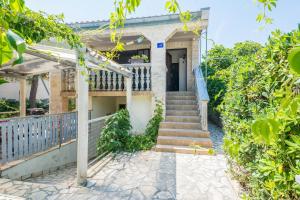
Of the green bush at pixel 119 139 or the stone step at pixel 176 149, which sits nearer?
the stone step at pixel 176 149

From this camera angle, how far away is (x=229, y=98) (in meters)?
3.86

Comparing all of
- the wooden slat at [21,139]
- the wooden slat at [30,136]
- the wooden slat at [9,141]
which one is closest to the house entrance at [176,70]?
the wooden slat at [30,136]

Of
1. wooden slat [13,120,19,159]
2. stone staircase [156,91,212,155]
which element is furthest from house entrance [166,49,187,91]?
wooden slat [13,120,19,159]

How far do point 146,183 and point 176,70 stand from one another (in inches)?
350

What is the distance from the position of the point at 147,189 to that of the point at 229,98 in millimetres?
2480

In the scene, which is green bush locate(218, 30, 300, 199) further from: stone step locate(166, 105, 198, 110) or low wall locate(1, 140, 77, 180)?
low wall locate(1, 140, 77, 180)

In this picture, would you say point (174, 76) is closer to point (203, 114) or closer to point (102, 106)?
point (102, 106)

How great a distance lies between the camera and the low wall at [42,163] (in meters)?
4.48

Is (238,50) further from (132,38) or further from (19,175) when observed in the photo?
(19,175)

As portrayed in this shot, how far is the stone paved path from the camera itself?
3.40 metres

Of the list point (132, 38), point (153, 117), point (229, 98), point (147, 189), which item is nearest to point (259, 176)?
point (229, 98)

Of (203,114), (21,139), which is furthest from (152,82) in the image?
(21,139)

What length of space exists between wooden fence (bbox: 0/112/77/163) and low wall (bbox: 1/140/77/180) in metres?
0.19

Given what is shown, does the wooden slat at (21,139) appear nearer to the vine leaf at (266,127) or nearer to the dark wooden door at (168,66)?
the vine leaf at (266,127)
